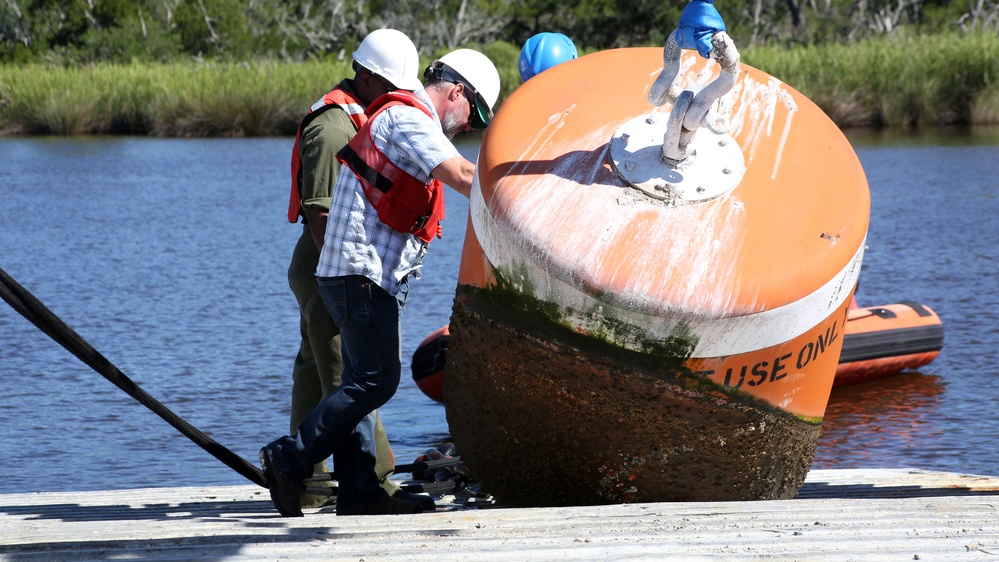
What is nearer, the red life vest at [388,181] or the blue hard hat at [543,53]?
the red life vest at [388,181]

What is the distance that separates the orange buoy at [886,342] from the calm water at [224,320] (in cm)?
16

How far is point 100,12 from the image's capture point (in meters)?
41.6

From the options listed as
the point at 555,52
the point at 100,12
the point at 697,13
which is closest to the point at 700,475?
the point at 697,13

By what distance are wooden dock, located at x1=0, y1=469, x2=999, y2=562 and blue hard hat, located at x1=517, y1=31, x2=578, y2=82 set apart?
2.79 metres

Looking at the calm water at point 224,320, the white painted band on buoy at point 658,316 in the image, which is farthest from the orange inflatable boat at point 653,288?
the calm water at point 224,320

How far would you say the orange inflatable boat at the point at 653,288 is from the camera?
3615mm

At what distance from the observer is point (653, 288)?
11.7ft

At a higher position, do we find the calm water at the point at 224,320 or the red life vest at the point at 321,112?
the red life vest at the point at 321,112

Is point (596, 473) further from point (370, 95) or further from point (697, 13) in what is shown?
point (370, 95)

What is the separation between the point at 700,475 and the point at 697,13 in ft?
4.59

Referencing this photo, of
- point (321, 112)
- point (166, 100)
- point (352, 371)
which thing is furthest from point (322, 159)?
point (166, 100)

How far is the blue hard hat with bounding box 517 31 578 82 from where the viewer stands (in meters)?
6.13

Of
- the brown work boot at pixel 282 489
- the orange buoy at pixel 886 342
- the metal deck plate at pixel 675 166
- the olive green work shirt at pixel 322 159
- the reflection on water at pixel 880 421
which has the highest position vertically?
the metal deck plate at pixel 675 166

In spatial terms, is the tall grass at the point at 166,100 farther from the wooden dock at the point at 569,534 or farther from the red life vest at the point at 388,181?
the wooden dock at the point at 569,534
